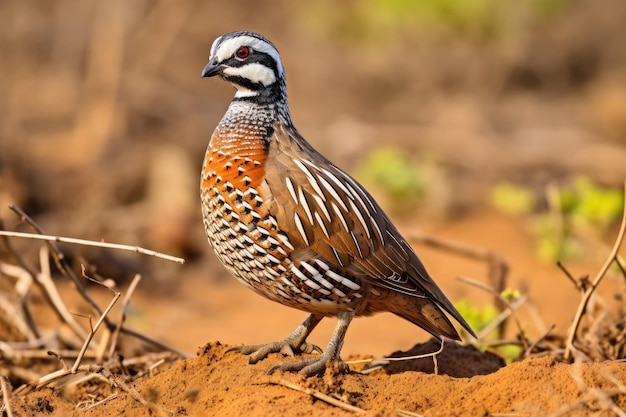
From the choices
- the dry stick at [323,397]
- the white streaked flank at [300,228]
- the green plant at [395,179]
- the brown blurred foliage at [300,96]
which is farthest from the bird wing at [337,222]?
the green plant at [395,179]

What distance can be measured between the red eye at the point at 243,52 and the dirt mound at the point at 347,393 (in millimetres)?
1515

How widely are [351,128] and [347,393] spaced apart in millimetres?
9998

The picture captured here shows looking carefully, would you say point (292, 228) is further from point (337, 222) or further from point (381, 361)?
point (381, 361)

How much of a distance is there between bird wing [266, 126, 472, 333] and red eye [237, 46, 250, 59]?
45 centimetres

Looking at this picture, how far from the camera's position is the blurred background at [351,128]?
955 centimetres

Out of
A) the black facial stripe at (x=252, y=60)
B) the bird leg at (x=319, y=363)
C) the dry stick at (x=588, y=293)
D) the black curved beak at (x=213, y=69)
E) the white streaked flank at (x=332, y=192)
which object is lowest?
the bird leg at (x=319, y=363)

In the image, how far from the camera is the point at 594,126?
1486 cm

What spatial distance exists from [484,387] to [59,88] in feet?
43.7

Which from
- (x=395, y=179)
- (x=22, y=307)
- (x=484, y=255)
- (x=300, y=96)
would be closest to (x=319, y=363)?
(x=484, y=255)

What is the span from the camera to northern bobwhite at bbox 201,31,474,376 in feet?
14.5

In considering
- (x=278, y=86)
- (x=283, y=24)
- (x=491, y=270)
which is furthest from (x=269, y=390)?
(x=283, y=24)

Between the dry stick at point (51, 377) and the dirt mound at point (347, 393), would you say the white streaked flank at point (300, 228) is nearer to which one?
the dirt mound at point (347, 393)

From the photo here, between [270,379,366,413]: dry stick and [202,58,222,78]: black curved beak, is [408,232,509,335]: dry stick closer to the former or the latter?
[202,58,222,78]: black curved beak

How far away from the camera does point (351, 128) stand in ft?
45.0
